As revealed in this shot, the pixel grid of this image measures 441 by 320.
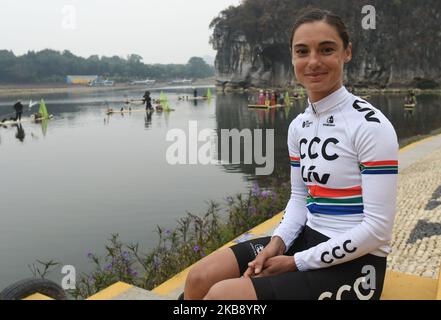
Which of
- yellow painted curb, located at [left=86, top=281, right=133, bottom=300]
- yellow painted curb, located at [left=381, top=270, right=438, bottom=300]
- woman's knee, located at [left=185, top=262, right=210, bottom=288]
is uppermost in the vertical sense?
woman's knee, located at [left=185, top=262, right=210, bottom=288]

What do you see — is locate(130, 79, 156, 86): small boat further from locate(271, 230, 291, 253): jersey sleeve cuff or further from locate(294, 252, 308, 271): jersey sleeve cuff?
locate(294, 252, 308, 271): jersey sleeve cuff

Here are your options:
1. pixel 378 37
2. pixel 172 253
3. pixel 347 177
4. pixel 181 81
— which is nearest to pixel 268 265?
pixel 347 177

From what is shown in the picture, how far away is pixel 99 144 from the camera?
1839cm

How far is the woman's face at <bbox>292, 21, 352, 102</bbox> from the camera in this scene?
7.59 ft

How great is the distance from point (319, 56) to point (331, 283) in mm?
1182

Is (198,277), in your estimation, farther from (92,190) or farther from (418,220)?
(92,190)

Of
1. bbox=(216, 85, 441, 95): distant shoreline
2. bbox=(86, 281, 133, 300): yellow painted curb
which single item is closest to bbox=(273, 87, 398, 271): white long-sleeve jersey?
bbox=(86, 281, 133, 300): yellow painted curb

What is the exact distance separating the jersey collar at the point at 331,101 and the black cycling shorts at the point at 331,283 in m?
0.72

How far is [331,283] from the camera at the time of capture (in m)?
2.21

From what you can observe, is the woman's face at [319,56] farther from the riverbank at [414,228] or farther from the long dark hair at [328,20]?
the riverbank at [414,228]

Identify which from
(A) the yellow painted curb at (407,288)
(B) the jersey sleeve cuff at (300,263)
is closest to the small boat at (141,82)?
(A) the yellow painted curb at (407,288)

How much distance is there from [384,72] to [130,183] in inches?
2371

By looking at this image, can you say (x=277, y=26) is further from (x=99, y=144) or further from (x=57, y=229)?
(x=57, y=229)

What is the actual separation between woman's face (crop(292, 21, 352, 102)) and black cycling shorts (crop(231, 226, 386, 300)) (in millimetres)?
853
